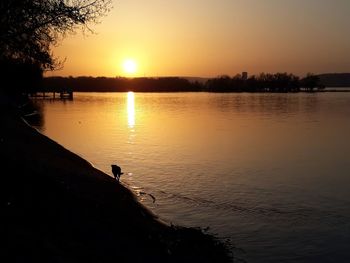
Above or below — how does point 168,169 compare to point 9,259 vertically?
below

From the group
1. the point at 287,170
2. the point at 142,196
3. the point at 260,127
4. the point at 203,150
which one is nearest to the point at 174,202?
the point at 142,196

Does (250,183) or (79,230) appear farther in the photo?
(250,183)

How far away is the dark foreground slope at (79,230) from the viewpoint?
810cm

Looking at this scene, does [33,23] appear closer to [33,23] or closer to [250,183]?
[33,23]

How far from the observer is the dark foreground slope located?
8102 millimetres

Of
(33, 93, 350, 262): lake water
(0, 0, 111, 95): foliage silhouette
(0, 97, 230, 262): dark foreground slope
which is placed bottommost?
(33, 93, 350, 262): lake water

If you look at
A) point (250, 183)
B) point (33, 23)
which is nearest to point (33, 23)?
point (33, 23)

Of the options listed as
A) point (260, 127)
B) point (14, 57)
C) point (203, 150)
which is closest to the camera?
point (14, 57)

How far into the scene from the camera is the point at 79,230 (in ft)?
33.5

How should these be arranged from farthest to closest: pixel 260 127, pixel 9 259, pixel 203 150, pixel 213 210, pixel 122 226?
pixel 260 127 → pixel 203 150 → pixel 213 210 → pixel 122 226 → pixel 9 259

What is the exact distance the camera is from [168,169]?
82.8ft

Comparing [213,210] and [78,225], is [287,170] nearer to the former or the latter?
[213,210]

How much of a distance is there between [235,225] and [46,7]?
929 centimetres

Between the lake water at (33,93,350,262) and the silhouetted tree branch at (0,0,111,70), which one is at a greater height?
the silhouetted tree branch at (0,0,111,70)
